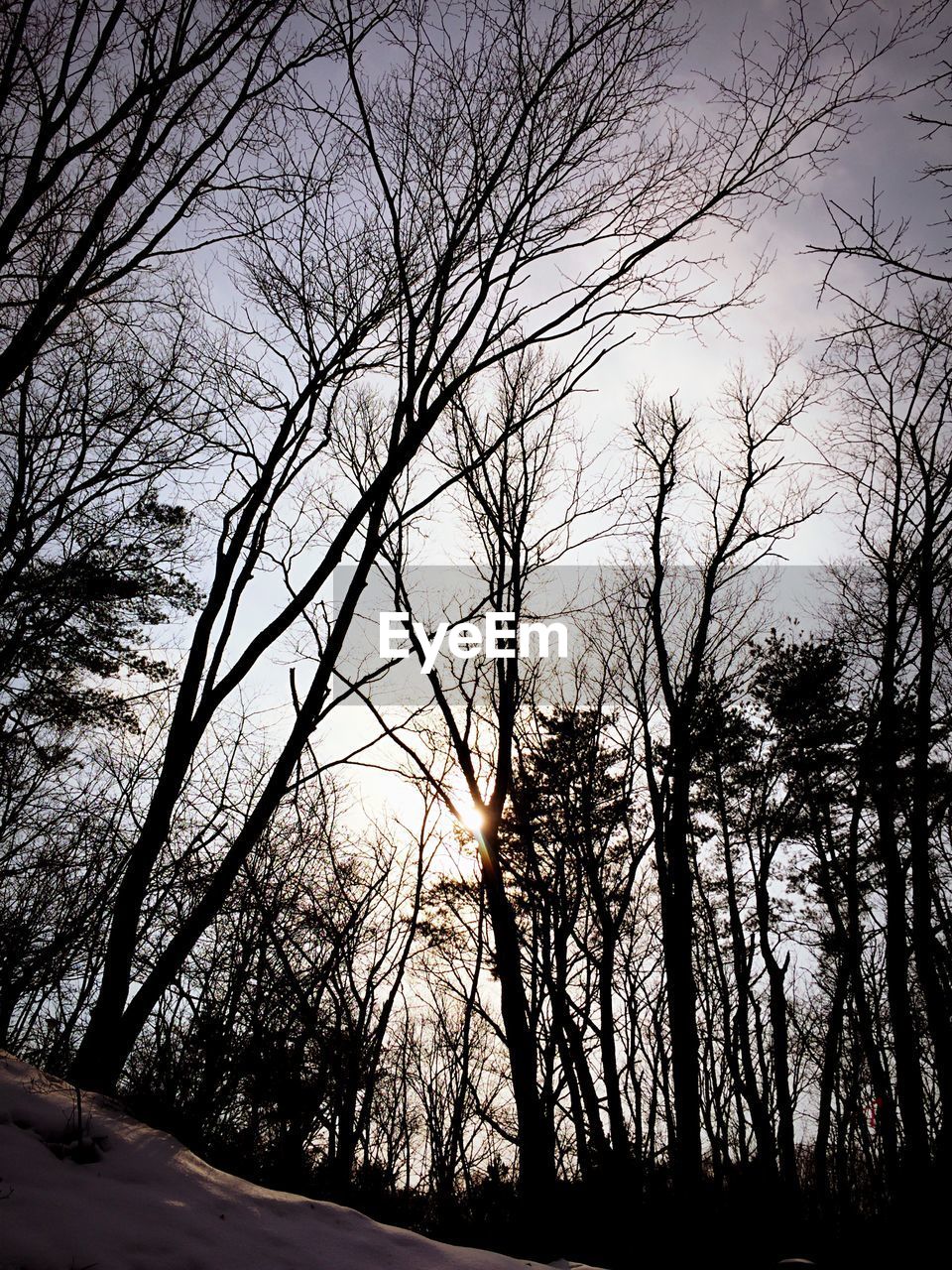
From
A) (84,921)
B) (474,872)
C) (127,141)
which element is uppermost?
(127,141)

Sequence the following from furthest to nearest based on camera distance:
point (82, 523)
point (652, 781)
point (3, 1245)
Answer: point (652, 781) < point (82, 523) < point (3, 1245)

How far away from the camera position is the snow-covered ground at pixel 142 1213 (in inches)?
96.1

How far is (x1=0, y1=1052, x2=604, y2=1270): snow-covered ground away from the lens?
8.01ft

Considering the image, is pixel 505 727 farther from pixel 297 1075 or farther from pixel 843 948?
pixel 843 948

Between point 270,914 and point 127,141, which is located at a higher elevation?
point 127,141

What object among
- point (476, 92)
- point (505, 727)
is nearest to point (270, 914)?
point (505, 727)

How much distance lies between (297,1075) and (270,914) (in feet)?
9.42

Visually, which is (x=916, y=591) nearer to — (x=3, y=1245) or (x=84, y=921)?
(x=3, y=1245)

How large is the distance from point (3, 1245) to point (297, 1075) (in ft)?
32.3

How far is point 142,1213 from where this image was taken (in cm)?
273

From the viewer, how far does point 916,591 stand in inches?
415

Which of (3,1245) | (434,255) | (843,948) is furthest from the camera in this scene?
(843,948)

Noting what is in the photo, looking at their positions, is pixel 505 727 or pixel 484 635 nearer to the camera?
pixel 505 727

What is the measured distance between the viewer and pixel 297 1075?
35.2 feet
